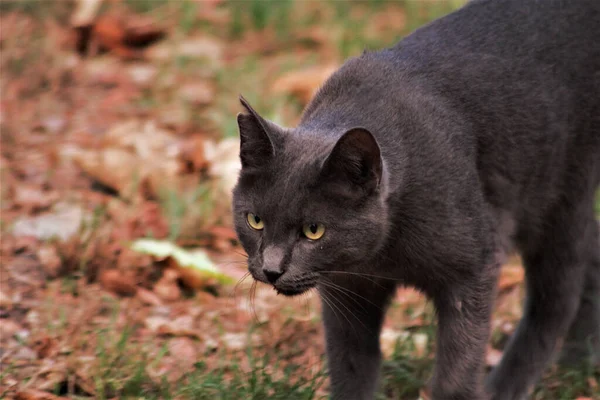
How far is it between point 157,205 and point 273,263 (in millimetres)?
2109

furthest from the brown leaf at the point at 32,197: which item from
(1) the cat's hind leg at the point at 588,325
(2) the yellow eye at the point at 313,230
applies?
(1) the cat's hind leg at the point at 588,325

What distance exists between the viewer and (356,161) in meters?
3.05

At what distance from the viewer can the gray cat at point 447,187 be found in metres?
3.13

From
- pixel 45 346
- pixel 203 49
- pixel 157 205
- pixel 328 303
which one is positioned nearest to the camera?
pixel 328 303

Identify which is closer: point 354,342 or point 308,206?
point 308,206

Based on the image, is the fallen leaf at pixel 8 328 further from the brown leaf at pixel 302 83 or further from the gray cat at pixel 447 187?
the brown leaf at pixel 302 83

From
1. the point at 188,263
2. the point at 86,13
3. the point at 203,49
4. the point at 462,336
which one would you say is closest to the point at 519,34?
the point at 462,336

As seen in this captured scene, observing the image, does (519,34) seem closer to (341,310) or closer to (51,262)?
(341,310)

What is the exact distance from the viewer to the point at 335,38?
665cm

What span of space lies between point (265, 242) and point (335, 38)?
3.71 meters

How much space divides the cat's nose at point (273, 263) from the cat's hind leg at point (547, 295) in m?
1.28

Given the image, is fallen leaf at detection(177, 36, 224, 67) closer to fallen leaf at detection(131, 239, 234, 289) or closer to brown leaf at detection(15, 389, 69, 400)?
fallen leaf at detection(131, 239, 234, 289)

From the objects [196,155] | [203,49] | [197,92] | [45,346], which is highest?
[203,49]

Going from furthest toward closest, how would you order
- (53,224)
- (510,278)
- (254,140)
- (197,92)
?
(197,92)
(53,224)
(510,278)
(254,140)
